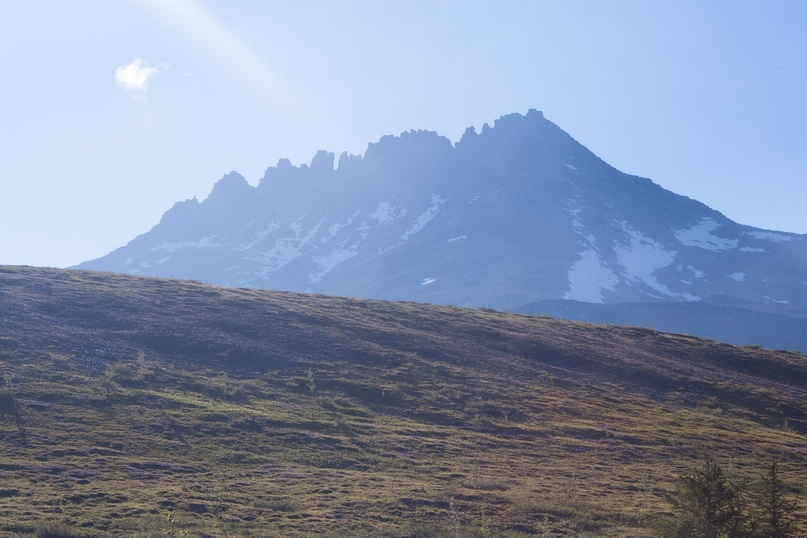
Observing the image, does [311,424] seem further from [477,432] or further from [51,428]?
[51,428]

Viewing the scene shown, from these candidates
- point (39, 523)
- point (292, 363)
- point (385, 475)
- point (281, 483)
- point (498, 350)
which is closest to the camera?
point (39, 523)

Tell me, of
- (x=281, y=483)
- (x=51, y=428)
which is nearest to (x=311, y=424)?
(x=281, y=483)

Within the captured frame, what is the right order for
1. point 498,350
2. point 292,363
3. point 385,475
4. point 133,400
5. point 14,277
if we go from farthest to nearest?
point 14,277 < point 498,350 < point 292,363 < point 133,400 < point 385,475

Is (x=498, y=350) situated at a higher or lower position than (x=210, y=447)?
higher

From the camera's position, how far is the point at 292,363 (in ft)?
200

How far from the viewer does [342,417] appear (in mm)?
48438

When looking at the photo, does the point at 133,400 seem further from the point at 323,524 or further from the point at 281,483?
the point at 323,524

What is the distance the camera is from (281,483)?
3491 cm

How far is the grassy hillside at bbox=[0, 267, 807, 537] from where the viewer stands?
101ft

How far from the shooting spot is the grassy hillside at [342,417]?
30.9m

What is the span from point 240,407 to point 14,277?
148 ft

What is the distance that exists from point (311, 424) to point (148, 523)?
63.6 ft

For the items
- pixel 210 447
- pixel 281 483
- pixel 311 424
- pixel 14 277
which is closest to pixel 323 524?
pixel 281 483

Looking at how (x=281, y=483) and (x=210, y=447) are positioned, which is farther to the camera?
(x=210, y=447)
